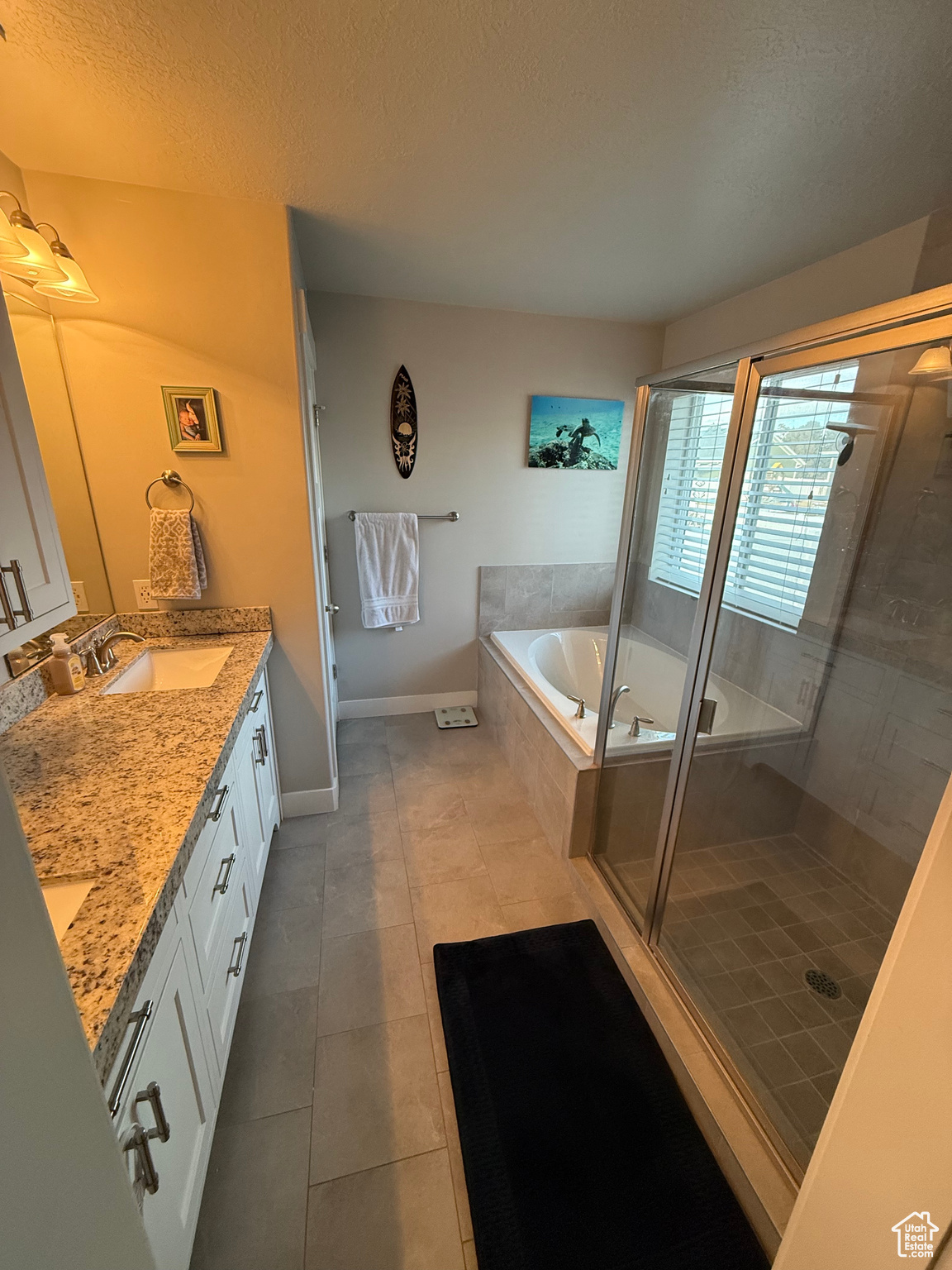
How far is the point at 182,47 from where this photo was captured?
1.10 metres

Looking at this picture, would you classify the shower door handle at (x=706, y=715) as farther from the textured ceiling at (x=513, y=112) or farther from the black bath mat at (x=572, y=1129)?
the textured ceiling at (x=513, y=112)

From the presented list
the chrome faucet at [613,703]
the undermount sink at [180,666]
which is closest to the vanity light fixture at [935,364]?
the chrome faucet at [613,703]

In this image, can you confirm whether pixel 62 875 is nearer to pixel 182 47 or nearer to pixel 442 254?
pixel 182 47

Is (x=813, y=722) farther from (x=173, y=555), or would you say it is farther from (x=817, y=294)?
(x=173, y=555)

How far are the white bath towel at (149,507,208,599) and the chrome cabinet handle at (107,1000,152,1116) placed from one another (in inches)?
57.0

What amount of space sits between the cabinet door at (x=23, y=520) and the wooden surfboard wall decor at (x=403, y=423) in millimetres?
1953

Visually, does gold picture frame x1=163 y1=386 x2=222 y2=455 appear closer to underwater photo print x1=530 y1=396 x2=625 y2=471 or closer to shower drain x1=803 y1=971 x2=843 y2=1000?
underwater photo print x1=530 y1=396 x2=625 y2=471

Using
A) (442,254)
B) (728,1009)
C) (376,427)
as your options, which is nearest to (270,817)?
(728,1009)

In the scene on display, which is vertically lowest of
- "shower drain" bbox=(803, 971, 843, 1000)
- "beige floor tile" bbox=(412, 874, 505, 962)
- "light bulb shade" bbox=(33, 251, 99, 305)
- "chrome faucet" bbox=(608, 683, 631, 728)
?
"beige floor tile" bbox=(412, 874, 505, 962)

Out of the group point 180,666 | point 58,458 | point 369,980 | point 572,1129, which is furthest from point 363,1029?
point 58,458

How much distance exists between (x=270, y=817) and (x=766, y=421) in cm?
238

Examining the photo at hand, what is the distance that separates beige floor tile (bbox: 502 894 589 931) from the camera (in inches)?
74.3

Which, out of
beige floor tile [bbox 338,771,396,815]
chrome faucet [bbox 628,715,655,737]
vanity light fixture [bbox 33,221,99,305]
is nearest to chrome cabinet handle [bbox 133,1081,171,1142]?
beige floor tile [bbox 338,771,396,815]

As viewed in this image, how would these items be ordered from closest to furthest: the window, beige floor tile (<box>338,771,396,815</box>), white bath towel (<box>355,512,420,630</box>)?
the window, beige floor tile (<box>338,771,396,815</box>), white bath towel (<box>355,512,420,630</box>)
